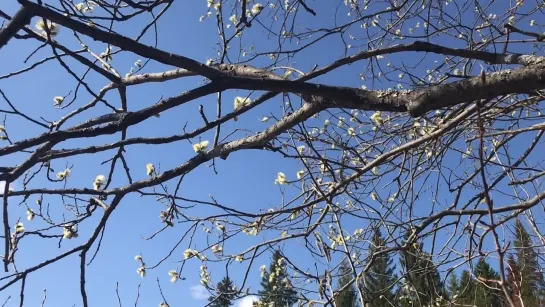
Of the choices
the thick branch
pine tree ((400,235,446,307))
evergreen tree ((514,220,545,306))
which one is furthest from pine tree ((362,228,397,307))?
the thick branch

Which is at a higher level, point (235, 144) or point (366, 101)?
point (235, 144)

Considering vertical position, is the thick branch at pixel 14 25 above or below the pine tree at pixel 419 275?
above

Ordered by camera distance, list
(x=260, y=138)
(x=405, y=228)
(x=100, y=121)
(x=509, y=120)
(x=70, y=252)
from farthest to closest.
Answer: (x=509, y=120) < (x=405, y=228) < (x=260, y=138) < (x=70, y=252) < (x=100, y=121)

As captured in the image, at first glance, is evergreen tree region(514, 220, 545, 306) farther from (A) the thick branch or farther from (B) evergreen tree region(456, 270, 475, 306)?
(A) the thick branch

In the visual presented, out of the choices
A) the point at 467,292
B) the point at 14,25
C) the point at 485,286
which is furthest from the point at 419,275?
the point at 14,25

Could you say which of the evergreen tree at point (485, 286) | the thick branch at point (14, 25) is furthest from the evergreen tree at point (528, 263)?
the thick branch at point (14, 25)

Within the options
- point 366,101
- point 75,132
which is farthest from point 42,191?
A: point 366,101

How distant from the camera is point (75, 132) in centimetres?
114

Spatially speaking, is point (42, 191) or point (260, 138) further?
point (260, 138)

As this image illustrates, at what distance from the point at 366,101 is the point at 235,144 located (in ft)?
1.94

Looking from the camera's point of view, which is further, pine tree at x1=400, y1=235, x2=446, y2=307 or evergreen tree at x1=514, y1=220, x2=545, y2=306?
evergreen tree at x1=514, y1=220, x2=545, y2=306

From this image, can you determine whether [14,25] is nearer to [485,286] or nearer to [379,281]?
[485,286]

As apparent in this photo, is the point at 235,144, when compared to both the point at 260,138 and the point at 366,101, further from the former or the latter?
the point at 366,101

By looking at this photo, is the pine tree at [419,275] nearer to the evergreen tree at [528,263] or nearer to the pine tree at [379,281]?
the pine tree at [379,281]
